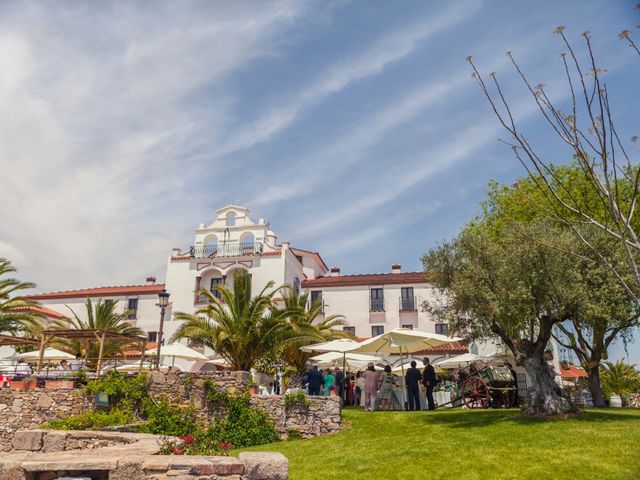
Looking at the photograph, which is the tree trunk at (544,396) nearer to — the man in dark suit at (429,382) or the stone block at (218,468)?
the man in dark suit at (429,382)

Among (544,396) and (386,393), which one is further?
(386,393)

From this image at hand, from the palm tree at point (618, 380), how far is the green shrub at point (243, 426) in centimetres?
4236

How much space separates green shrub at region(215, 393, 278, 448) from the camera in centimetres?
1482

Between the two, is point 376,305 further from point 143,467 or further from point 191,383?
point 143,467

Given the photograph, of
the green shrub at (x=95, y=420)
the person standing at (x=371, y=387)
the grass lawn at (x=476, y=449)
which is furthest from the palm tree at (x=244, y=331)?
the grass lawn at (x=476, y=449)

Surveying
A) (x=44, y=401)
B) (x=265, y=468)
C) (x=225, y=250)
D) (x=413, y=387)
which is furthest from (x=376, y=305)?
(x=265, y=468)

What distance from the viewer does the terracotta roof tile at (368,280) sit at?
39.4 meters

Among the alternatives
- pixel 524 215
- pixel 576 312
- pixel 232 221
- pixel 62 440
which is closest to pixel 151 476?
pixel 62 440

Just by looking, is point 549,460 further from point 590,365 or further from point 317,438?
point 590,365

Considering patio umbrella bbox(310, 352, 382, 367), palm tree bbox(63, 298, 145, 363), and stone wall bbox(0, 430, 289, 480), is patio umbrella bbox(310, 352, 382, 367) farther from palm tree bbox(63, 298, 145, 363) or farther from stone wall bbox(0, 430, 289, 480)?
stone wall bbox(0, 430, 289, 480)

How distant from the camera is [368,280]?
40.0m

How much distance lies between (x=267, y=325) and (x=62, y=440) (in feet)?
37.3

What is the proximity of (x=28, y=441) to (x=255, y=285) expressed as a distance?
28212mm

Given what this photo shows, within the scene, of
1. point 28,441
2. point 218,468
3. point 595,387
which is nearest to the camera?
point 218,468
